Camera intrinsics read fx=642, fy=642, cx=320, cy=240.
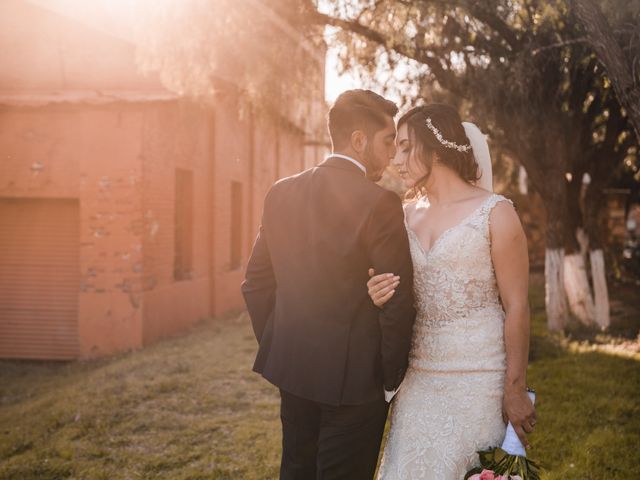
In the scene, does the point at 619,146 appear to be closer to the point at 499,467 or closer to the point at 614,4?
the point at 614,4

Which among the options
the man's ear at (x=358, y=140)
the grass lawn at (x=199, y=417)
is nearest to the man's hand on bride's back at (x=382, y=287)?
the man's ear at (x=358, y=140)

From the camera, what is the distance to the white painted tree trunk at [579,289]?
10742 millimetres

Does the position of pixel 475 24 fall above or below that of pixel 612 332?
above

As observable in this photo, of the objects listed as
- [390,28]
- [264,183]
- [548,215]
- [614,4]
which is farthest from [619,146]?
[264,183]

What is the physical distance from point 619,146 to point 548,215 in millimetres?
3225

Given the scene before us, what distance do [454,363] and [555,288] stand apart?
26.4ft

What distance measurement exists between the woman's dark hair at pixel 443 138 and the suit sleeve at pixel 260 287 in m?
0.84

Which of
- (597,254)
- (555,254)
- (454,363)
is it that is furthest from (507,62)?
(454,363)

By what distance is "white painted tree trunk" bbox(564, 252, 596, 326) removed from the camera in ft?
35.2

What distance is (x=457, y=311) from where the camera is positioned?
9.02ft

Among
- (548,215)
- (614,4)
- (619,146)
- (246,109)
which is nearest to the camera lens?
(614,4)

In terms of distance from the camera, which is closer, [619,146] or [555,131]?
[555,131]

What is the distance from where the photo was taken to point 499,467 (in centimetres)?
250

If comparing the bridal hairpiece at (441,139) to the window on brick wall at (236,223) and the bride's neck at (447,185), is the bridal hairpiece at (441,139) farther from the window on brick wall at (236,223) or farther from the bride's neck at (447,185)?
the window on brick wall at (236,223)
